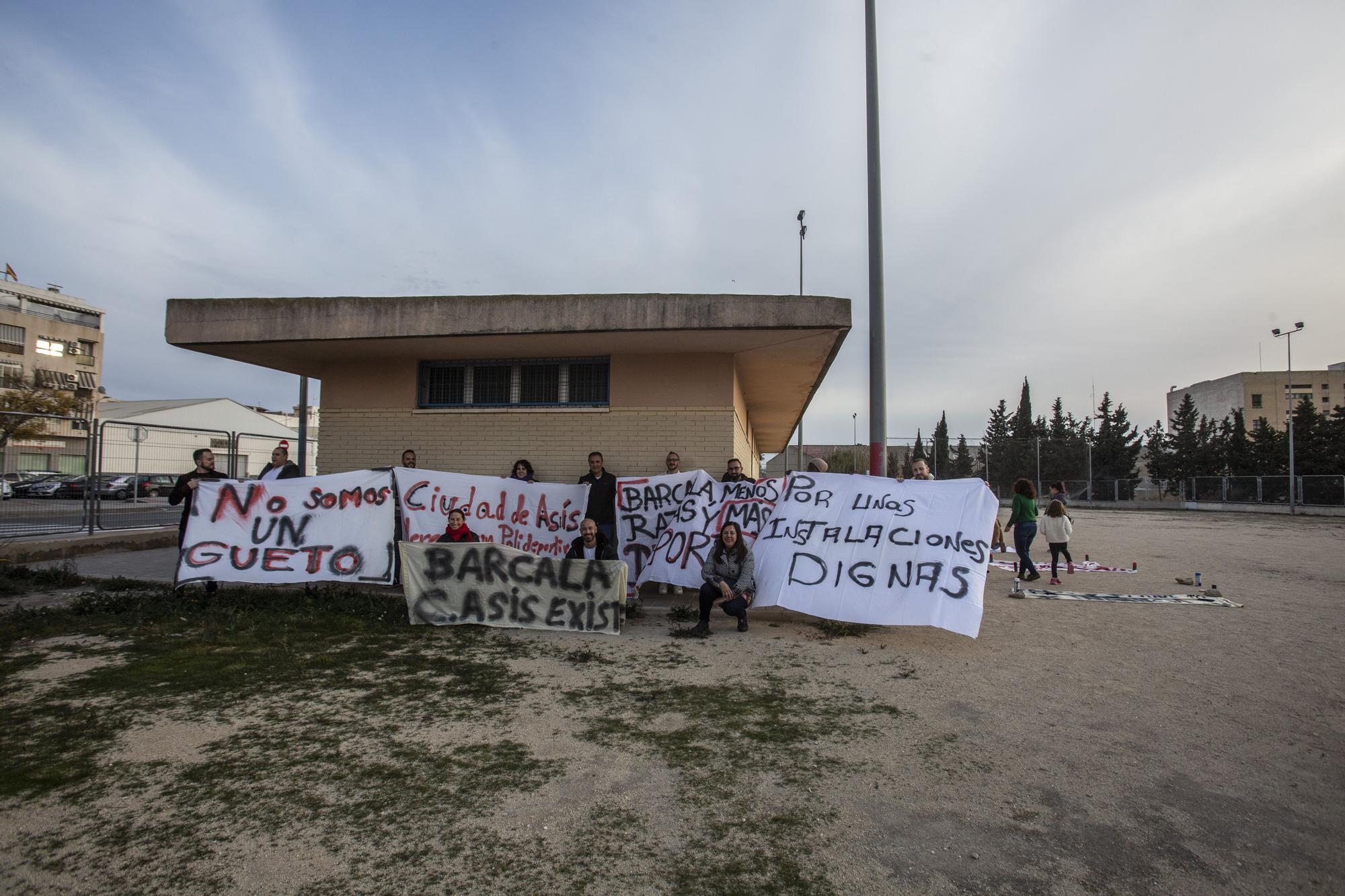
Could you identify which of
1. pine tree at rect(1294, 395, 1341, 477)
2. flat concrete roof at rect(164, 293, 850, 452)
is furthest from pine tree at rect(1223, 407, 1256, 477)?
flat concrete roof at rect(164, 293, 850, 452)

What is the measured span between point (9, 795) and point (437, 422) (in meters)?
7.10

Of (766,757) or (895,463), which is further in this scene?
(895,463)

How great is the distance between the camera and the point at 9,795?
3201 mm

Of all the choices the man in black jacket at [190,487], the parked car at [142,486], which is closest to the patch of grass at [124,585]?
the man in black jacket at [190,487]

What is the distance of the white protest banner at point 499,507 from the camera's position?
8.23 m

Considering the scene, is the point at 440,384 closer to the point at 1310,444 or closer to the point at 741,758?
the point at 741,758

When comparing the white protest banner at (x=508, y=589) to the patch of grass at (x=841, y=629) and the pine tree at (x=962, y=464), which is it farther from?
the pine tree at (x=962, y=464)

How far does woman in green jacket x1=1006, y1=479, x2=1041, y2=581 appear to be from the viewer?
34.4ft

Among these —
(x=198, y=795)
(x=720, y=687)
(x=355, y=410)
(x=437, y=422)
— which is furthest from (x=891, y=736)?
(x=355, y=410)

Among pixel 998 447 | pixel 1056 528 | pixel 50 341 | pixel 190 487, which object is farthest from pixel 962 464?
pixel 50 341

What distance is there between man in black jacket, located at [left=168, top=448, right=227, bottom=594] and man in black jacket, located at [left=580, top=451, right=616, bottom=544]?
432 cm

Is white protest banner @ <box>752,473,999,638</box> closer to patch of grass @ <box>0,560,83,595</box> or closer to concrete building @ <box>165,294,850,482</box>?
concrete building @ <box>165,294,850,482</box>

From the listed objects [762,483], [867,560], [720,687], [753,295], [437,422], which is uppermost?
[753,295]

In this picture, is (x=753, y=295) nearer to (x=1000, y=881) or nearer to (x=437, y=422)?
(x=437, y=422)
